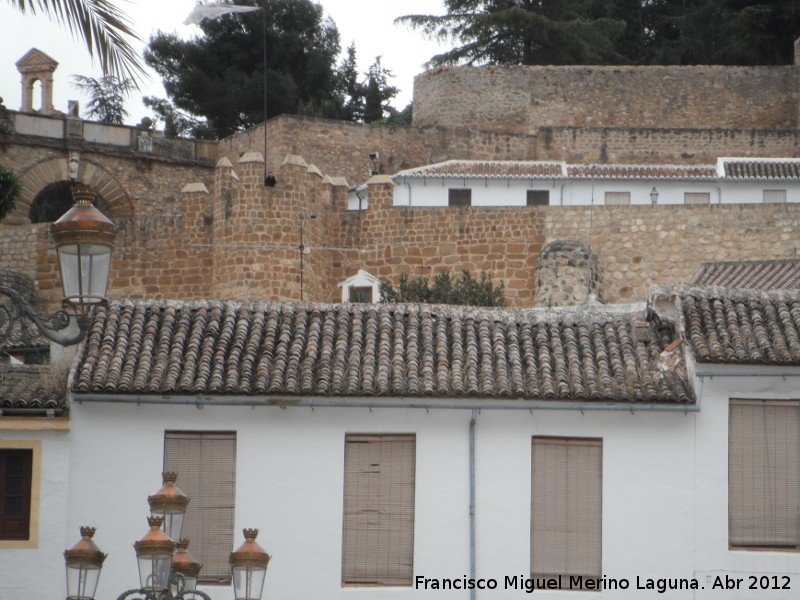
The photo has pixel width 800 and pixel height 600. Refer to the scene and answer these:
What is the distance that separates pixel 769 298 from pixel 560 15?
→ 2865 cm

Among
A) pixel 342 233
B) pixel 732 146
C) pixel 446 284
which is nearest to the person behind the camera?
pixel 446 284

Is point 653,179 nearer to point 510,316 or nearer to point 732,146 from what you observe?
point 732,146

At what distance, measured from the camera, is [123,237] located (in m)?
31.0

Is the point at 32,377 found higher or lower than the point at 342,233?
lower

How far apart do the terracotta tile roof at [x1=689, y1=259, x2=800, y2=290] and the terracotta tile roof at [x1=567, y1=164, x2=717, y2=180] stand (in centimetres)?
669

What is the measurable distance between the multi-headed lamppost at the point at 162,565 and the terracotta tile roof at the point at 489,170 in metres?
23.6

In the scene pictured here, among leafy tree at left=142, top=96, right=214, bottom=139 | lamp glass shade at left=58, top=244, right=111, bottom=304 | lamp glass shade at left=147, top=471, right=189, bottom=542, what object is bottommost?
lamp glass shade at left=147, top=471, right=189, bottom=542

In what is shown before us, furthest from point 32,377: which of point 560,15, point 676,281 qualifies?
point 560,15

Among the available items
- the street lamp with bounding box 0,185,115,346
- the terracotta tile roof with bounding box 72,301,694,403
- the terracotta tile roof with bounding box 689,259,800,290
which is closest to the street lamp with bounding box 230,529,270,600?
the street lamp with bounding box 0,185,115,346

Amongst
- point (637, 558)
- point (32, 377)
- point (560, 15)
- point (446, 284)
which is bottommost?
point (637, 558)

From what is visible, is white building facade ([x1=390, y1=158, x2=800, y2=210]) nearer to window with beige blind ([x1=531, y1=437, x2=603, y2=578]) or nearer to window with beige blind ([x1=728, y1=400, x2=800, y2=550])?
window with beige blind ([x1=531, y1=437, x2=603, y2=578])

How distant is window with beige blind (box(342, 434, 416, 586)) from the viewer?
16188 millimetres

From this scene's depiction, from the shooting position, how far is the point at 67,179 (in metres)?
35.8

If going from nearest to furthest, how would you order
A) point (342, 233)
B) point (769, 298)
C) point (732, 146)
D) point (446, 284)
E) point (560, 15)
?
point (769, 298) < point (446, 284) < point (342, 233) < point (732, 146) < point (560, 15)
